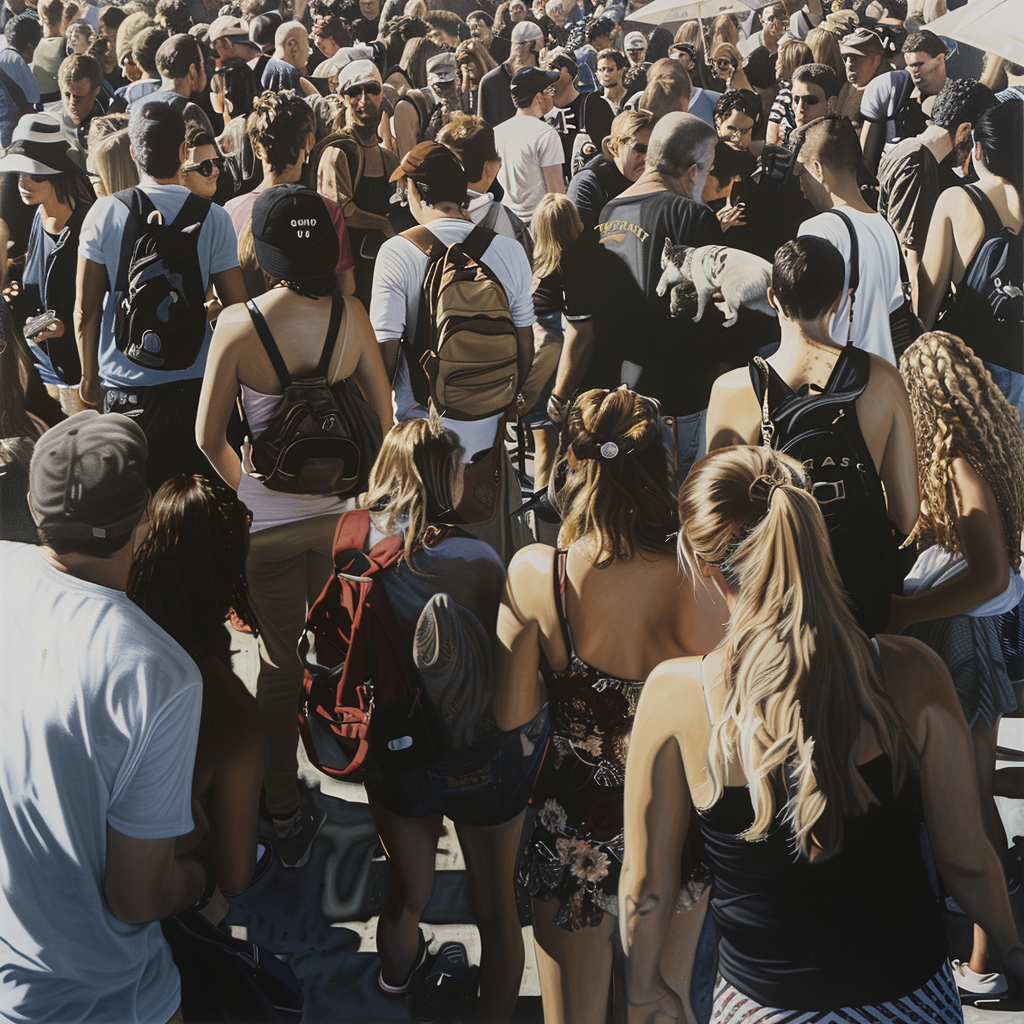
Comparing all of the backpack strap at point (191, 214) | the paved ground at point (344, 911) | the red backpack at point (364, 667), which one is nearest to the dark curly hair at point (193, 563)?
the paved ground at point (344, 911)

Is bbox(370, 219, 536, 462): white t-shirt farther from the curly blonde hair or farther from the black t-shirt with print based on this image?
the curly blonde hair

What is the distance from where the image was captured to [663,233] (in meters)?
2.74

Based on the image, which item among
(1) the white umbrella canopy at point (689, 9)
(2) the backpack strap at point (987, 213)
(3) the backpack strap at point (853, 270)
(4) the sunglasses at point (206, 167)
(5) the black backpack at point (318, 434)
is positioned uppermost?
(1) the white umbrella canopy at point (689, 9)

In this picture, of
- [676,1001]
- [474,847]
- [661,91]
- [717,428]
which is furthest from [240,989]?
[661,91]

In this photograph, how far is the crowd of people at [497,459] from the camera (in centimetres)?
251

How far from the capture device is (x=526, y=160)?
2.82 metres

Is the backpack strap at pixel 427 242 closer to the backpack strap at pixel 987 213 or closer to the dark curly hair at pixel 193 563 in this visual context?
the dark curly hair at pixel 193 563

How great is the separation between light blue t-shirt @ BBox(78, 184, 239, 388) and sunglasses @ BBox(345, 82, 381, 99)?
530mm

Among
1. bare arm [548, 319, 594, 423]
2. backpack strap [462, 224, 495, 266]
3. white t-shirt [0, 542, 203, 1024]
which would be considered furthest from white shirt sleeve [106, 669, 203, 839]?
backpack strap [462, 224, 495, 266]

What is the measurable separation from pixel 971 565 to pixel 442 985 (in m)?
1.94

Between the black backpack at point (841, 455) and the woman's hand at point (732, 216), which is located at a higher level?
the woman's hand at point (732, 216)

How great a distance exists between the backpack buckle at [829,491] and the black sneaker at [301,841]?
1694 millimetres

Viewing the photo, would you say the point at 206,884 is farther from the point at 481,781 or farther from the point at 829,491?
the point at 829,491

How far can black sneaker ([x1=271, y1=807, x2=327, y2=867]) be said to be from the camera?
9.41 ft
